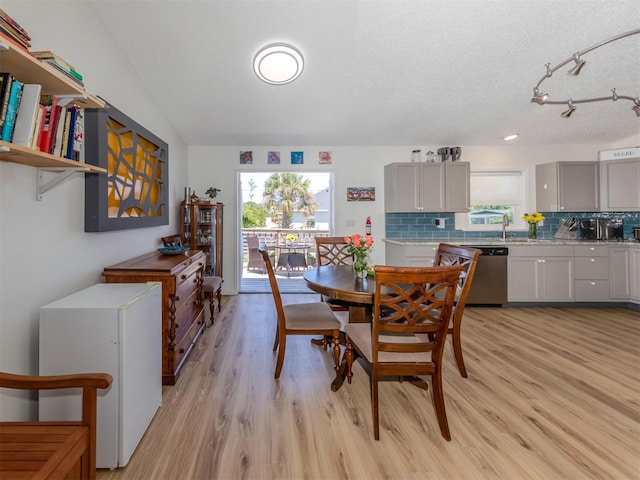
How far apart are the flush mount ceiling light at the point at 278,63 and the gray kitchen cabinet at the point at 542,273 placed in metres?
3.63

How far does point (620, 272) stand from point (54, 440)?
590 cm

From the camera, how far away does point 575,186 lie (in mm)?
4480

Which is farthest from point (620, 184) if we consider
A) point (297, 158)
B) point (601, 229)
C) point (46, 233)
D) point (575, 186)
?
point (46, 233)

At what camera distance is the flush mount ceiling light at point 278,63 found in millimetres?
3047

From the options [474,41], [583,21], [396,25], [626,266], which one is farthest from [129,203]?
[626,266]

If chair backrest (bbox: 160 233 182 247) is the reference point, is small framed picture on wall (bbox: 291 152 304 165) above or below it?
above

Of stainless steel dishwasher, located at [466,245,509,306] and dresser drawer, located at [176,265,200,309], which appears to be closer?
dresser drawer, located at [176,265,200,309]

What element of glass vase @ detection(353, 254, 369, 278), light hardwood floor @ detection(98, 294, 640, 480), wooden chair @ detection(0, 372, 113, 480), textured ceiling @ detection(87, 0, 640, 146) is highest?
textured ceiling @ detection(87, 0, 640, 146)

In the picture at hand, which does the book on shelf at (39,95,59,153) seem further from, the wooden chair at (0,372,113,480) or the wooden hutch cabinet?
the wooden hutch cabinet

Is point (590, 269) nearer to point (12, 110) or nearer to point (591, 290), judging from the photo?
point (591, 290)

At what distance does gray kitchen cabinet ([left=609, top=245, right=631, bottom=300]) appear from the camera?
4.13 m

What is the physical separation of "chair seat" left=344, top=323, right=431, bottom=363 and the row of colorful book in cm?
191

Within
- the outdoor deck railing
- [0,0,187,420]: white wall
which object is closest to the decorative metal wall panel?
[0,0,187,420]: white wall

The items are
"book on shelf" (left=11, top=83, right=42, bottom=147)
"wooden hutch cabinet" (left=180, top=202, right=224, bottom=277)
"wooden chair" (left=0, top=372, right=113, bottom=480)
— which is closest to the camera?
"wooden chair" (left=0, top=372, right=113, bottom=480)
